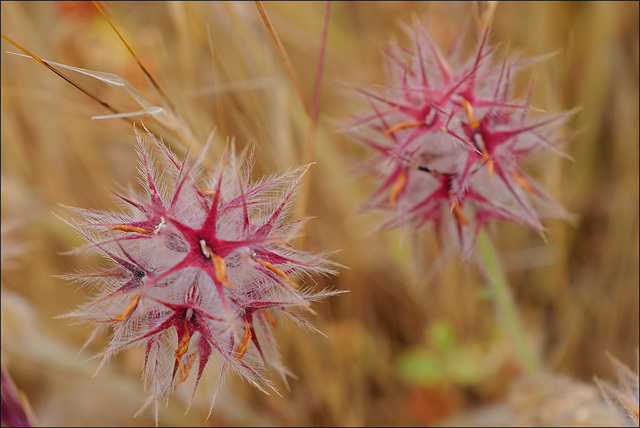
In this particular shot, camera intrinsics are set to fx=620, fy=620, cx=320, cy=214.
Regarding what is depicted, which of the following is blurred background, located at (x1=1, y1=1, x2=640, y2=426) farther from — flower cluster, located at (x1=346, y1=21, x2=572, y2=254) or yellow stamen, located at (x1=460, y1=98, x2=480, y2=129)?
yellow stamen, located at (x1=460, y1=98, x2=480, y2=129)

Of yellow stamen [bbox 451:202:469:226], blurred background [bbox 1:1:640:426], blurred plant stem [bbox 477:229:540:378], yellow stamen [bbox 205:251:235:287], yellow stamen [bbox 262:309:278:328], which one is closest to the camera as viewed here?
yellow stamen [bbox 205:251:235:287]

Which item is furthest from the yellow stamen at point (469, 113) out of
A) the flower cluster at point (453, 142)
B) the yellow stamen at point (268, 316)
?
the yellow stamen at point (268, 316)

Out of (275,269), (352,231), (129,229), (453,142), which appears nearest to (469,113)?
(453,142)

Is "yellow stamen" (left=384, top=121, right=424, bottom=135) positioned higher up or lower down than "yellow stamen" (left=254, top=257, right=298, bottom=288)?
higher up

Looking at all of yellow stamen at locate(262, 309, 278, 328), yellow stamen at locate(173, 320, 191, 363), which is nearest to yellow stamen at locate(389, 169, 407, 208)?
yellow stamen at locate(262, 309, 278, 328)

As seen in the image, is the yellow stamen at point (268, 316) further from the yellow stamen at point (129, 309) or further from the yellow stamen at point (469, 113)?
the yellow stamen at point (469, 113)

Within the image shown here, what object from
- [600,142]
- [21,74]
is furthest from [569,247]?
[21,74]
